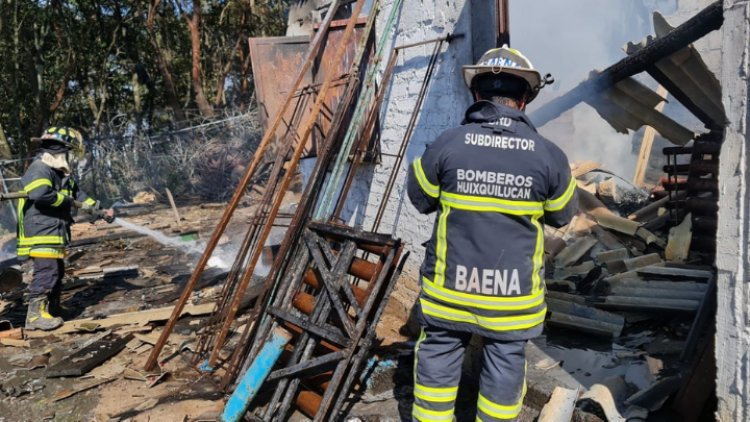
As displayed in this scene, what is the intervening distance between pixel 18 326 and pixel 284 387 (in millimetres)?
4013

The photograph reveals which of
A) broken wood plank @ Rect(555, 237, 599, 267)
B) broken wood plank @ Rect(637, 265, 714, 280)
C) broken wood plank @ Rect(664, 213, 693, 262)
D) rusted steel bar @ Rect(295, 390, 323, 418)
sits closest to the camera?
rusted steel bar @ Rect(295, 390, 323, 418)

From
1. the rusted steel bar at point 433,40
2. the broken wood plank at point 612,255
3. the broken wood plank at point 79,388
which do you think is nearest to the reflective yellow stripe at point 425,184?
the rusted steel bar at point 433,40

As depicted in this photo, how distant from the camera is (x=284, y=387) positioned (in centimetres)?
335

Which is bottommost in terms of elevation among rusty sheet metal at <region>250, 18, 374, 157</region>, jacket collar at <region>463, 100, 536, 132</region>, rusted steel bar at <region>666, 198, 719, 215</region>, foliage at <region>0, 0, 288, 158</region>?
rusted steel bar at <region>666, 198, 719, 215</region>

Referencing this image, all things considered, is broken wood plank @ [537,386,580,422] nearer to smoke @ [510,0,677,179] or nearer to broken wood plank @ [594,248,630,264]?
broken wood plank @ [594,248,630,264]

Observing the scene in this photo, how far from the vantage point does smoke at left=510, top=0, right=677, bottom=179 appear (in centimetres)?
1000

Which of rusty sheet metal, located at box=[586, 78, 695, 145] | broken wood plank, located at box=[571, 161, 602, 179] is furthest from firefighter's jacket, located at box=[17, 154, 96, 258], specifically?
broken wood plank, located at box=[571, 161, 602, 179]

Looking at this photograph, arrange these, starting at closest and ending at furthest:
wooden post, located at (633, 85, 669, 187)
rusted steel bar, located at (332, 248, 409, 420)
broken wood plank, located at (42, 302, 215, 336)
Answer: rusted steel bar, located at (332, 248, 409, 420) < broken wood plank, located at (42, 302, 215, 336) < wooden post, located at (633, 85, 669, 187)

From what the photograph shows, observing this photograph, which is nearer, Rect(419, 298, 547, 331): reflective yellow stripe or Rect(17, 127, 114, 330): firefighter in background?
Rect(419, 298, 547, 331): reflective yellow stripe

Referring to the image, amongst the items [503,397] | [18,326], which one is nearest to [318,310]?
[503,397]

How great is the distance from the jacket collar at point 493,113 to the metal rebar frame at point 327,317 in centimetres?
115

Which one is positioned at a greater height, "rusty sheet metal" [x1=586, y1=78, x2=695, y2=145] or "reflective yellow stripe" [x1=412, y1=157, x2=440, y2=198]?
"rusty sheet metal" [x1=586, y1=78, x2=695, y2=145]

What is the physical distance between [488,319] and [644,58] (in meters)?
2.21

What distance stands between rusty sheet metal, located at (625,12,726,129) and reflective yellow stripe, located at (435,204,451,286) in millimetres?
2098
